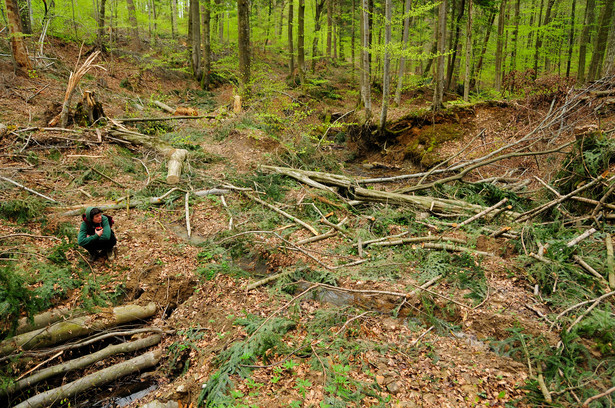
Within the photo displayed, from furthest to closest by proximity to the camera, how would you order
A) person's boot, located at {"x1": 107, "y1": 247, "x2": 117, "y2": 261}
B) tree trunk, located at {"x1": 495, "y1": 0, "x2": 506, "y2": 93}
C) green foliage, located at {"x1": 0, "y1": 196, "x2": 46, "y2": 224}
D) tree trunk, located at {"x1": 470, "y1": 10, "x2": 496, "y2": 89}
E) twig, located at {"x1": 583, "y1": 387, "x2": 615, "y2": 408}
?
tree trunk, located at {"x1": 470, "y1": 10, "x2": 496, "y2": 89}, tree trunk, located at {"x1": 495, "y1": 0, "x2": 506, "y2": 93}, green foliage, located at {"x1": 0, "y1": 196, "x2": 46, "y2": 224}, person's boot, located at {"x1": 107, "y1": 247, "x2": 117, "y2": 261}, twig, located at {"x1": 583, "y1": 387, "x2": 615, "y2": 408}

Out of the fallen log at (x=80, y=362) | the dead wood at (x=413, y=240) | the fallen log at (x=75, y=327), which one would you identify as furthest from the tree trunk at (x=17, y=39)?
the dead wood at (x=413, y=240)

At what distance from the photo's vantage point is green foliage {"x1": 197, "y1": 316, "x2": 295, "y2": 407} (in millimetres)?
3297

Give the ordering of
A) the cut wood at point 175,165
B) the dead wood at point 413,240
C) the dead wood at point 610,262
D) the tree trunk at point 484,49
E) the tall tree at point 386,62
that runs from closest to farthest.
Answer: the dead wood at point 610,262
the dead wood at point 413,240
the cut wood at point 175,165
the tall tree at point 386,62
the tree trunk at point 484,49

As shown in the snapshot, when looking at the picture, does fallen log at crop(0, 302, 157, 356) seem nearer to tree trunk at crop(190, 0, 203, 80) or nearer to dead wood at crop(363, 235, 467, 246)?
dead wood at crop(363, 235, 467, 246)

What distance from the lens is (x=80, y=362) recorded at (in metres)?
3.77

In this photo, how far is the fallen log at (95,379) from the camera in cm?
327

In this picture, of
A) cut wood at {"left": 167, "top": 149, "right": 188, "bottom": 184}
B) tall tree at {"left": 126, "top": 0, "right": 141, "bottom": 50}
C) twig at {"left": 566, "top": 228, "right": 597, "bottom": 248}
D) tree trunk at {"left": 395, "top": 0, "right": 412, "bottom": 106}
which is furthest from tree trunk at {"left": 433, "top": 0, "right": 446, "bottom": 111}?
tall tree at {"left": 126, "top": 0, "right": 141, "bottom": 50}

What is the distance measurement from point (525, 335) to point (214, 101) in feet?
56.6

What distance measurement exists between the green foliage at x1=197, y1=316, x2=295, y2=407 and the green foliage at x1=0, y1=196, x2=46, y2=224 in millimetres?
4659

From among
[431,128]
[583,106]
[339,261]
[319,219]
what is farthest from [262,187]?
[583,106]

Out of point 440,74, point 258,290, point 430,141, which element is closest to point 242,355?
point 258,290

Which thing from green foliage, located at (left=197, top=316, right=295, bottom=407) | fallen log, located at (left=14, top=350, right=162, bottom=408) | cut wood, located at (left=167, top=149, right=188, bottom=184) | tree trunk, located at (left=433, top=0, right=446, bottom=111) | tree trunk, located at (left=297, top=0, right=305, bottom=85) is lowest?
fallen log, located at (left=14, top=350, right=162, bottom=408)

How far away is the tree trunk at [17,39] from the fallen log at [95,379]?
1274cm

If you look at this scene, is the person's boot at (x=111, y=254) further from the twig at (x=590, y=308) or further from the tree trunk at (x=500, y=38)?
the tree trunk at (x=500, y=38)
